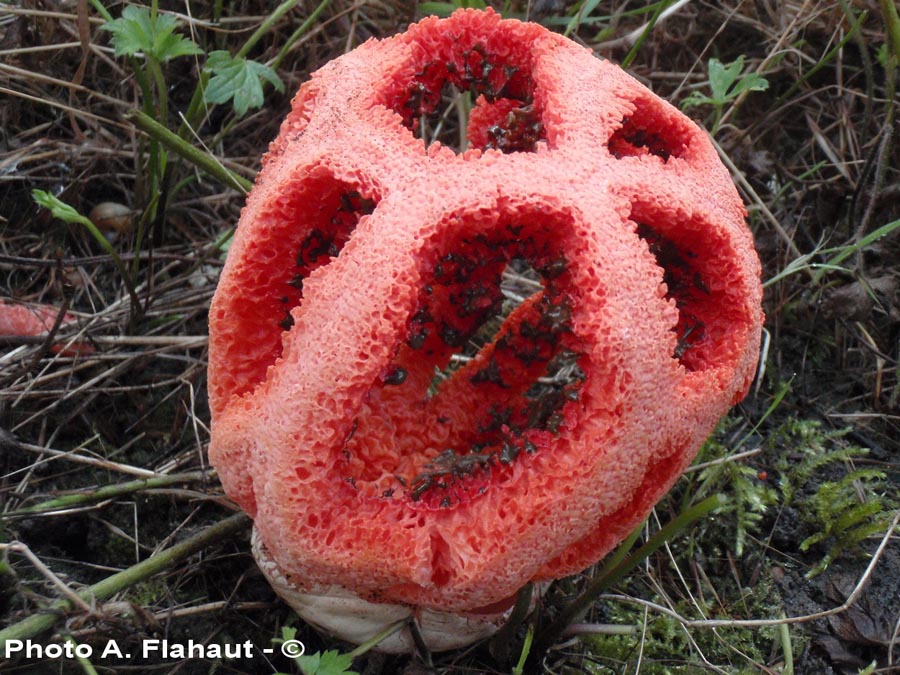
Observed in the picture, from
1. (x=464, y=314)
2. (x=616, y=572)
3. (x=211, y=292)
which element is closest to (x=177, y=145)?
(x=211, y=292)

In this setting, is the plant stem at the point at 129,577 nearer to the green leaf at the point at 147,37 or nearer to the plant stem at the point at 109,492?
the plant stem at the point at 109,492

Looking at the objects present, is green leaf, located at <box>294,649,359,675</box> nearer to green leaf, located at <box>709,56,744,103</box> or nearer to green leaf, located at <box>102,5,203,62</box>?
green leaf, located at <box>102,5,203,62</box>

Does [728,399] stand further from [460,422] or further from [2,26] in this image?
[2,26]

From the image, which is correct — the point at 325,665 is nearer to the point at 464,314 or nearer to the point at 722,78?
the point at 464,314

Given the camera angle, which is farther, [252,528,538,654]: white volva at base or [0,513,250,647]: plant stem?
[252,528,538,654]: white volva at base

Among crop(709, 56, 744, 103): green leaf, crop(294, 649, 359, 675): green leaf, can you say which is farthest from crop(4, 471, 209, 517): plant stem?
crop(709, 56, 744, 103): green leaf

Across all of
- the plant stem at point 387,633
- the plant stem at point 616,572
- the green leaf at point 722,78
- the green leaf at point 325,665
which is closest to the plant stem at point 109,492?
the plant stem at point 387,633

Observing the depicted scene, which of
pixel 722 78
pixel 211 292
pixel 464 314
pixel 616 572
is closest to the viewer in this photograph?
pixel 616 572
